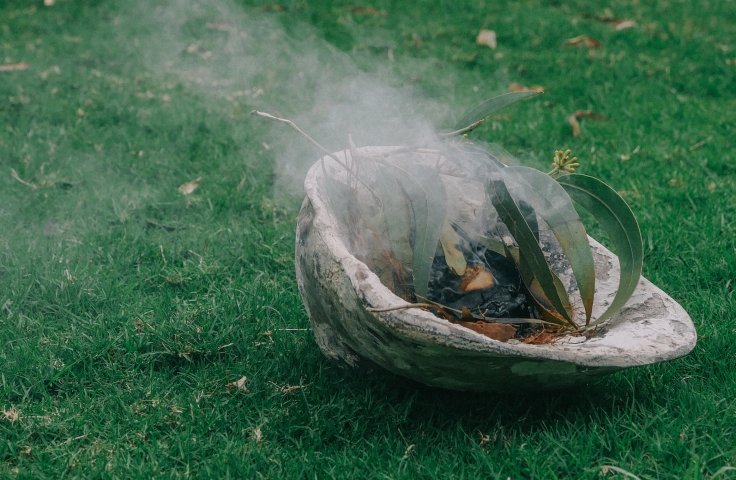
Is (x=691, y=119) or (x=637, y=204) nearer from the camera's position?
(x=637, y=204)

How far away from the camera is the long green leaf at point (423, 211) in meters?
1.95

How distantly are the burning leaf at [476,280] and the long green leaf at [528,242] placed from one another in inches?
7.1

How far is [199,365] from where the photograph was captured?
7.62 feet

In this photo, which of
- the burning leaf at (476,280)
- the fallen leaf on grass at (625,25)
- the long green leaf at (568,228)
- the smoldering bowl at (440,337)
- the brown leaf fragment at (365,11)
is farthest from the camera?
the brown leaf fragment at (365,11)

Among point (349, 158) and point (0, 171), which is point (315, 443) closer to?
point (349, 158)

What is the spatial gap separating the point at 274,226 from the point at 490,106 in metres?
1.31

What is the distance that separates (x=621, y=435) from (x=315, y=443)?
84 cm

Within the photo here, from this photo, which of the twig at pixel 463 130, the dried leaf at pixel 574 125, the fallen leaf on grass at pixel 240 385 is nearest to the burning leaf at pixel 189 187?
the fallen leaf on grass at pixel 240 385

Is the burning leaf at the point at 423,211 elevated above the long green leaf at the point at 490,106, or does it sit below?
below

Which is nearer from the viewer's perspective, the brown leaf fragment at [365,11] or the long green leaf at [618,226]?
the long green leaf at [618,226]

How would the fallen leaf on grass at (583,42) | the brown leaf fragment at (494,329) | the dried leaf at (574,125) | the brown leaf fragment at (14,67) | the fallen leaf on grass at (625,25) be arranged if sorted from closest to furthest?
the brown leaf fragment at (494,329) → the dried leaf at (574,125) → the brown leaf fragment at (14,67) → the fallen leaf on grass at (583,42) → the fallen leaf on grass at (625,25)

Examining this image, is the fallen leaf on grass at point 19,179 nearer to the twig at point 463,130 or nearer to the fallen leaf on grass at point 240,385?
the fallen leaf on grass at point 240,385

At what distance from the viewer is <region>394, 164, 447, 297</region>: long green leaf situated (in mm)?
1951

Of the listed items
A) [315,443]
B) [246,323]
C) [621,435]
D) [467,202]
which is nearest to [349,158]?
[467,202]
